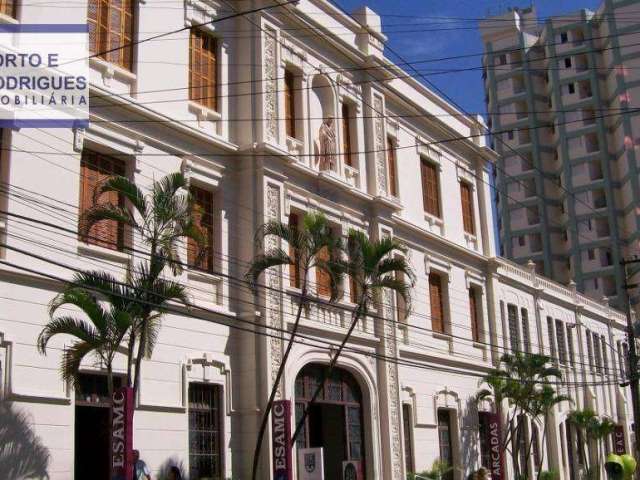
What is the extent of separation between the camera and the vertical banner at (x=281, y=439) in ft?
62.2

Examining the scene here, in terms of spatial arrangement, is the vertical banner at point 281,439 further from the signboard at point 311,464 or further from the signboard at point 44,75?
the signboard at point 44,75

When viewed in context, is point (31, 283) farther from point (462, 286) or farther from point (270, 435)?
point (462, 286)

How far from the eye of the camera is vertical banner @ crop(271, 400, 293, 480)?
1897cm

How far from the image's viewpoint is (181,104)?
2050 centimetres

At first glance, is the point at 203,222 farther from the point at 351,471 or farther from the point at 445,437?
the point at 445,437

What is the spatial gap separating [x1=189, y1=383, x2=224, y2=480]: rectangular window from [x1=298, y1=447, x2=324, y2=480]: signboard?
1.88 meters

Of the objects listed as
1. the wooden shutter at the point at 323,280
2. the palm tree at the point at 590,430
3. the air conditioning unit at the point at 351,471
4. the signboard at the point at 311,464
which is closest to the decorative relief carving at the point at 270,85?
the wooden shutter at the point at 323,280

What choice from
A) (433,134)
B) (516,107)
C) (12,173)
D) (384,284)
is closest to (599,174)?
(516,107)

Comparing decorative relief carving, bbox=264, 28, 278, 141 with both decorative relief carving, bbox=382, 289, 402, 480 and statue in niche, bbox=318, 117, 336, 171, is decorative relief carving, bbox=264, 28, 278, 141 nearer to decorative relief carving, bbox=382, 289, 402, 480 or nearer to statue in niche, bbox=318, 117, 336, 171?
statue in niche, bbox=318, 117, 336, 171

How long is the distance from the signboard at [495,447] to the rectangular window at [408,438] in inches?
135

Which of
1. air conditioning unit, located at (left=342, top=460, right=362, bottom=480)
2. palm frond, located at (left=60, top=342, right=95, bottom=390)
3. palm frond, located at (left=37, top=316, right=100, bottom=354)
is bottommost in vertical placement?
air conditioning unit, located at (left=342, top=460, right=362, bottom=480)

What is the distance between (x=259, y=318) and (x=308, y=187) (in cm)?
430

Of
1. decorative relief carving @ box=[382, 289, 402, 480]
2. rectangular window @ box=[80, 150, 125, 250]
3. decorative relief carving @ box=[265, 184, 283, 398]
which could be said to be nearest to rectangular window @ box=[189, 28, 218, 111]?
decorative relief carving @ box=[265, 184, 283, 398]

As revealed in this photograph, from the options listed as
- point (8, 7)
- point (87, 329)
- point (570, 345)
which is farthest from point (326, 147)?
point (570, 345)
